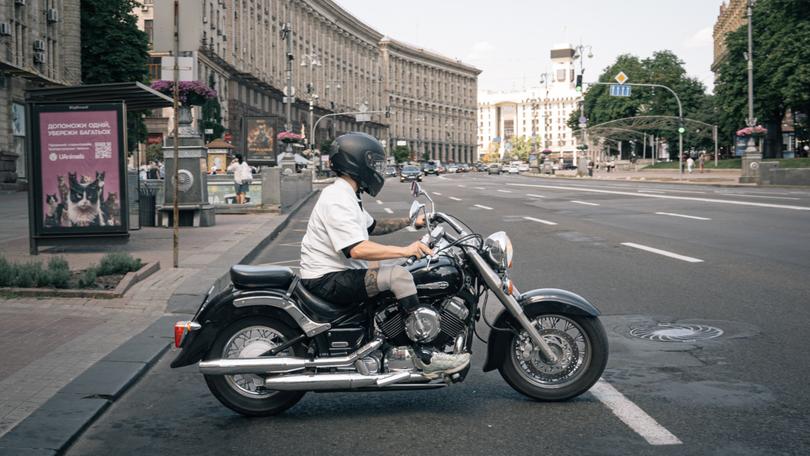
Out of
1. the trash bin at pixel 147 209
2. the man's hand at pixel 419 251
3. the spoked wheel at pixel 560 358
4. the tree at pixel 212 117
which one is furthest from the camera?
the tree at pixel 212 117

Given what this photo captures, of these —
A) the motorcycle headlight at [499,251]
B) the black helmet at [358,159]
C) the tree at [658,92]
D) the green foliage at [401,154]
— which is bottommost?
the motorcycle headlight at [499,251]

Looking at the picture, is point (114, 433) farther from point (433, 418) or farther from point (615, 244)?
point (615, 244)

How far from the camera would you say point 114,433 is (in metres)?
5.02

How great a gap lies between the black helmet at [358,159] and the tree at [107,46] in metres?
48.4

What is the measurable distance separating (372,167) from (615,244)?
400 inches

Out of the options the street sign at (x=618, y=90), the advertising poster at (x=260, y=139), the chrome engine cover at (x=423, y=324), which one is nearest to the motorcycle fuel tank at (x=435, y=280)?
the chrome engine cover at (x=423, y=324)

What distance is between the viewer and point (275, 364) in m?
5.19

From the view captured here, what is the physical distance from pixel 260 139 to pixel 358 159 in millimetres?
39152

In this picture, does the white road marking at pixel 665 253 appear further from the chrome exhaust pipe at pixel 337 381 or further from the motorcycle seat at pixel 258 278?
the motorcycle seat at pixel 258 278

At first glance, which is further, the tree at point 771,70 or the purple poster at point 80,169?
the tree at point 771,70

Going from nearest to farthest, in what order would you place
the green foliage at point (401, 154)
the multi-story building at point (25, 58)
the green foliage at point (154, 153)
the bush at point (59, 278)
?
the bush at point (59, 278), the multi-story building at point (25, 58), the green foliage at point (154, 153), the green foliage at point (401, 154)

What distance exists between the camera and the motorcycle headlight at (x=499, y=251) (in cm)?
518

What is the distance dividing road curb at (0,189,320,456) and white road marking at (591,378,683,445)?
236 centimetres

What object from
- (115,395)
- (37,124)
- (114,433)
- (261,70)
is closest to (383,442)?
(114,433)
